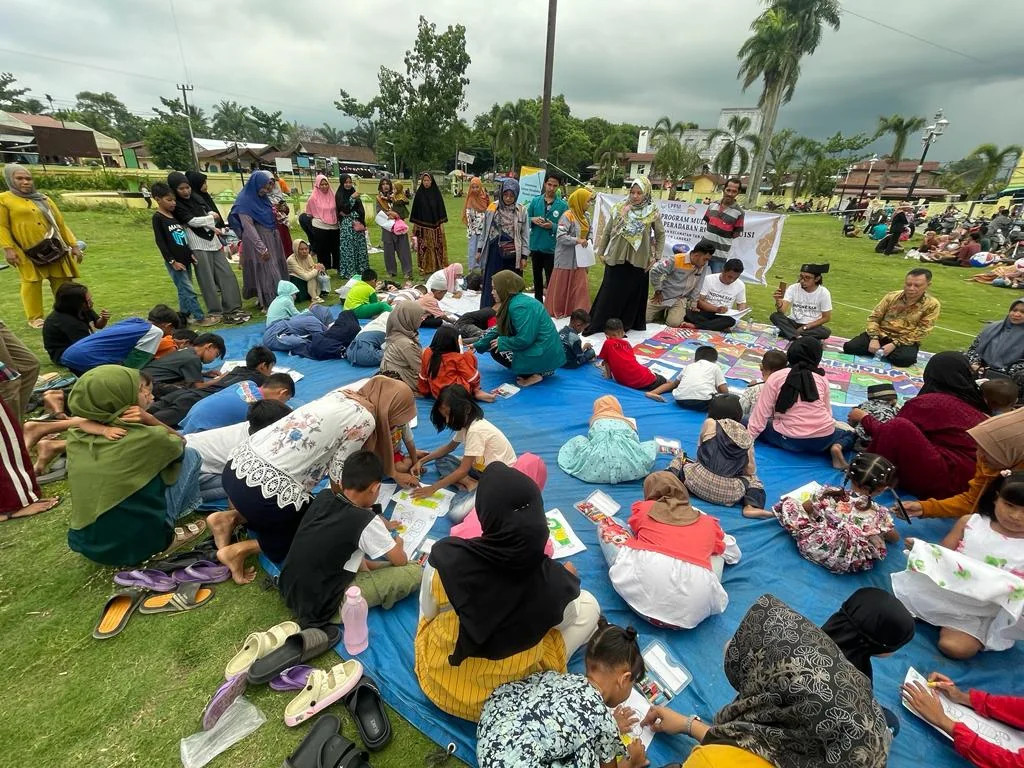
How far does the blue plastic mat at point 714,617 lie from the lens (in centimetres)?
213

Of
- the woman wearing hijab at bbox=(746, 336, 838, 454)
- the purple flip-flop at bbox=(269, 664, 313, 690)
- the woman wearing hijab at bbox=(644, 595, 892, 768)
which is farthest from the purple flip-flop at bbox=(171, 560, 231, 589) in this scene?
the woman wearing hijab at bbox=(746, 336, 838, 454)

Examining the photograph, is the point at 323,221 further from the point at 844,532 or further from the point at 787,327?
the point at 844,532

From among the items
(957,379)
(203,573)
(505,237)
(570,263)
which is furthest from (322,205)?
(957,379)

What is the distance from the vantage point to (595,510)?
11.3ft

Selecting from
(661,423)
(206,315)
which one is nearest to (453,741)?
(661,423)

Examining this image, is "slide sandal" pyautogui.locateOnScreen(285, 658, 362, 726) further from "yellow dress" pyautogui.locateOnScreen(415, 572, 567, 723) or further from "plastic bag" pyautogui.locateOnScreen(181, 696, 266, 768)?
"yellow dress" pyautogui.locateOnScreen(415, 572, 567, 723)

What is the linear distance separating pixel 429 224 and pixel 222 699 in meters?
8.82

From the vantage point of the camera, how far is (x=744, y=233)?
8.21 m

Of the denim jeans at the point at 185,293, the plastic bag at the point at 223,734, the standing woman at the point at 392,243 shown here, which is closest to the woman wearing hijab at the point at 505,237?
the standing woman at the point at 392,243

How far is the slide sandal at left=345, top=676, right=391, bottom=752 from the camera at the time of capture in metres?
2.00

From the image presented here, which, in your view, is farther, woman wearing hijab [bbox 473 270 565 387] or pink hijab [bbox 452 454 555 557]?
woman wearing hijab [bbox 473 270 565 387]

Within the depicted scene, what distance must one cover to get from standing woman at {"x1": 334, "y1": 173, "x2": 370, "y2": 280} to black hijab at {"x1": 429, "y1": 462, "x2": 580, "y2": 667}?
26.4 ft

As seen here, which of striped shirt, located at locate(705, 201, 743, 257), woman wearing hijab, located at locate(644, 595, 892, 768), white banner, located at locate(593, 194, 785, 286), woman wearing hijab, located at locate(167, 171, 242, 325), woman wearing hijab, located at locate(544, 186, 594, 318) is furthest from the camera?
white banner, located at locate(593, 194, 785, 286)

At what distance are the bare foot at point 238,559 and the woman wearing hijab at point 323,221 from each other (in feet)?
25.5
